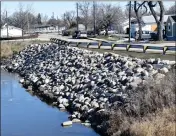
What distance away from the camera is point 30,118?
64.7 ft

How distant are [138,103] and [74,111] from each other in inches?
175

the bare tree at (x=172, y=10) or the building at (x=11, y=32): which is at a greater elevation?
the bare tree at (x=172, y=10)

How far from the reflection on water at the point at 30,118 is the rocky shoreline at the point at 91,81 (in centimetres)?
56

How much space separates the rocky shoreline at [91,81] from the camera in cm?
1888

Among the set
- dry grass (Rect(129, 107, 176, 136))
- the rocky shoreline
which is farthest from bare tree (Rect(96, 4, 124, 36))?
dry grass (Rect(129, 107, 176, 136))

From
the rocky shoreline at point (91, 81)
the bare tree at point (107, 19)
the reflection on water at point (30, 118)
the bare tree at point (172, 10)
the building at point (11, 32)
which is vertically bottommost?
the reflection on water at point (30, 118)

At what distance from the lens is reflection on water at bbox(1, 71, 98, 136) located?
16953mm

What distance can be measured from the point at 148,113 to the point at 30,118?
239 inches

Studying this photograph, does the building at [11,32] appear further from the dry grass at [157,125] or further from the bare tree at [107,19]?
the dry grass at [157,125]

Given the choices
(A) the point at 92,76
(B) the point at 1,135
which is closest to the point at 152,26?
(A) the point at 92,76

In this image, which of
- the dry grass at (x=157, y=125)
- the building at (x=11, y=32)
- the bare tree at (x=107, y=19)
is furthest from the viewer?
the building at (x=11, y=32)

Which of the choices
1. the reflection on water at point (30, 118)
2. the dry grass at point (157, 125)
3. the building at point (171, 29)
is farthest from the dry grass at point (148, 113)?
the building at point (171, 29)

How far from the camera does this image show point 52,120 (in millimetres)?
19359

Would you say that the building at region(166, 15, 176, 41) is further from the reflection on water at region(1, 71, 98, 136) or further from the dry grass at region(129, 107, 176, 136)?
the dry grass at region(129, 107, 176, 136)
